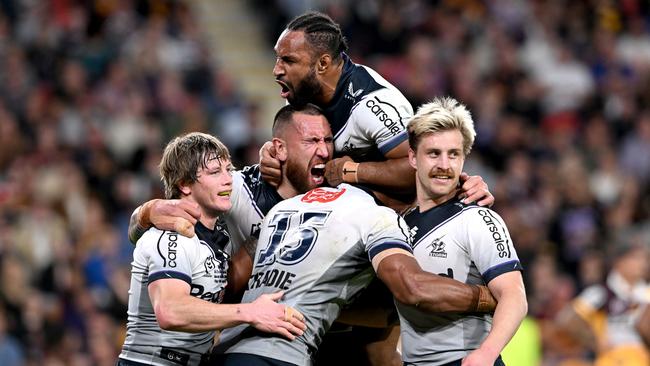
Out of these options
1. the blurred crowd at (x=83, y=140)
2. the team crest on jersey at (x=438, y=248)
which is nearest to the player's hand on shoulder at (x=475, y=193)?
the team crest on jersey at (x=438, y=248)

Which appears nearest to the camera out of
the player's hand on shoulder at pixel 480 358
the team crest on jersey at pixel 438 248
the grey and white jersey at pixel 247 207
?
the player's hand on shoulder at pixel 480 358

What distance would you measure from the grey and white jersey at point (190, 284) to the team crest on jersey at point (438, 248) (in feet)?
3.36

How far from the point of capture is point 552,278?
12.8 m

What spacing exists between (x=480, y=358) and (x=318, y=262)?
37.0 inches

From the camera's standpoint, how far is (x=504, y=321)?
210 inches

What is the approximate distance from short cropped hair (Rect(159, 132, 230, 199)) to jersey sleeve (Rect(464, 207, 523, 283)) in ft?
4.24

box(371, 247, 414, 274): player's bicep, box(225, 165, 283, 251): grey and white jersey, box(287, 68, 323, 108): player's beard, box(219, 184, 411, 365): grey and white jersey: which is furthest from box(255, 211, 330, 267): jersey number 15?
box(287, 68, 323, 108): player's beard

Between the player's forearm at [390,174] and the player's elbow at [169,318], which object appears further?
the player's forearm at [390,174]

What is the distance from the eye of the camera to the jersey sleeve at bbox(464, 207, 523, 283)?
5.56 metres

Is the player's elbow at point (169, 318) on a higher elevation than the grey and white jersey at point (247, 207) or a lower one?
lower

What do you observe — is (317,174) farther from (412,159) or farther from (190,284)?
(190,284)

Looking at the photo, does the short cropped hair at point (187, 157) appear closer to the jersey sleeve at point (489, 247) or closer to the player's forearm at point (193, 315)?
the player's forearm at point (193, 315)

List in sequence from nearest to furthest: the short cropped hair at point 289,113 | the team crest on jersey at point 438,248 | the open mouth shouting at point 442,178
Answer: the team crest on jersey at point 438,248 < the open mouth shouting at point 442,178 < the short cropped hair at point 289,113

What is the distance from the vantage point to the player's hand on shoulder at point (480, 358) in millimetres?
5230
